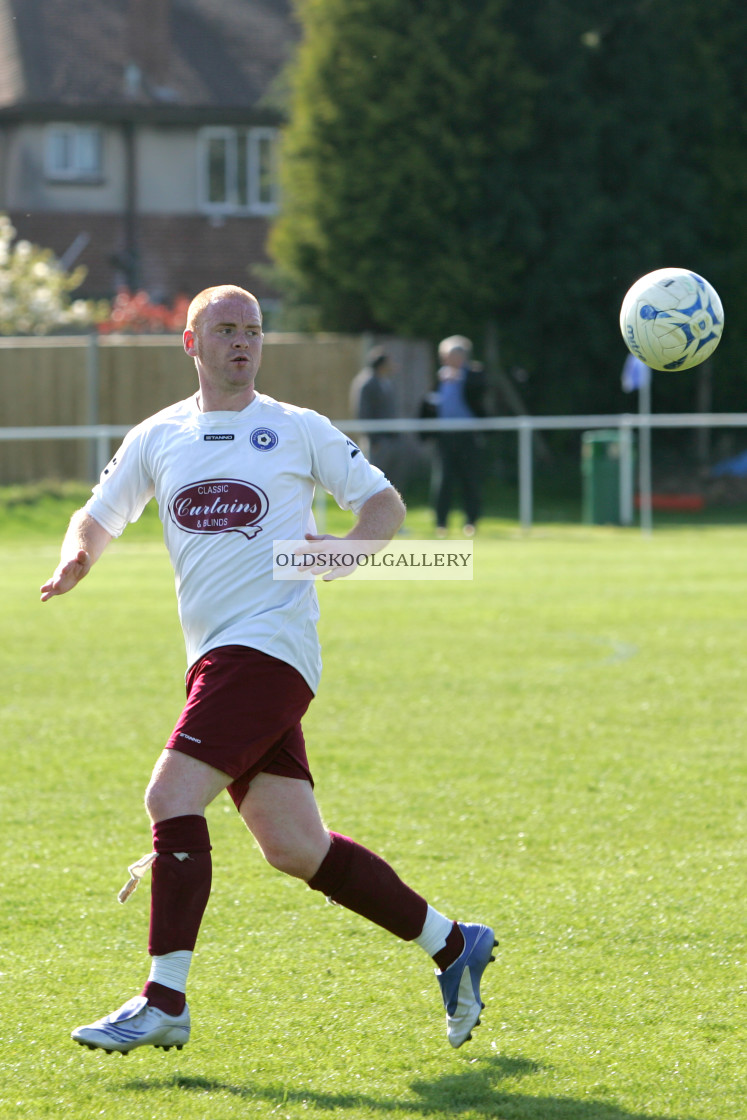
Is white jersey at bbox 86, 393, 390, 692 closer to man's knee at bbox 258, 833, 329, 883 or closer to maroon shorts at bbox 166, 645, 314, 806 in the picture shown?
maroon shorts at bbox 166, 645, 314, 806

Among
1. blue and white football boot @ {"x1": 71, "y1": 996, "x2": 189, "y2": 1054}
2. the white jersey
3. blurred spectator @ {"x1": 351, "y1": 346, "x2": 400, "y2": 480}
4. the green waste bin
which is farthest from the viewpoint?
the green waste bin

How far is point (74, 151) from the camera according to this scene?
114 feet

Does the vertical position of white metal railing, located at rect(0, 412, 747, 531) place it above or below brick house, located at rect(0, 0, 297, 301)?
below

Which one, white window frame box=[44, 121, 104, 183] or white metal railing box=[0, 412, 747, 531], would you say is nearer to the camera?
white metal railing box=[0, 412, 747, 531]

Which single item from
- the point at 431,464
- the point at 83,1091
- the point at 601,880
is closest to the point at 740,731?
the point at 601,880

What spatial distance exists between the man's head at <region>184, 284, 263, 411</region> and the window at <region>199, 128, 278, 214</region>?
3197 centimetres

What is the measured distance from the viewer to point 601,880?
18.0ft

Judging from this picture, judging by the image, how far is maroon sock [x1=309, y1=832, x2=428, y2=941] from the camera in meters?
4.13

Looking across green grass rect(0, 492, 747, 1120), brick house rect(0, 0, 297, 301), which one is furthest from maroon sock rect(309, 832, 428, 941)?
brick house rect(0, 0, 297, 301)

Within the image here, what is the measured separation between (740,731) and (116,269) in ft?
95.3

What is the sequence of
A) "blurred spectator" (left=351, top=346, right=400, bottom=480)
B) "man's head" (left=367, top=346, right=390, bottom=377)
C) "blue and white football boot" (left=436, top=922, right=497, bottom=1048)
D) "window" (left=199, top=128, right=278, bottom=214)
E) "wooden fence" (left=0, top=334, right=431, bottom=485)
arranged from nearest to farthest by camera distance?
"blue and white football boot" (left=436, top=922, right=497, bottom=1048), "man's head" (left=367, top=346, right=390, bottom=377), "blurred spectator" (left=351, top=346, right=400, bottom=480), "wooden fence" (left=0, top=334, right=431, bottom=485), "window" (left=199, top=128, right=278, bottom=214)

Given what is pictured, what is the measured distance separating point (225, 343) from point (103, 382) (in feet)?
65.0

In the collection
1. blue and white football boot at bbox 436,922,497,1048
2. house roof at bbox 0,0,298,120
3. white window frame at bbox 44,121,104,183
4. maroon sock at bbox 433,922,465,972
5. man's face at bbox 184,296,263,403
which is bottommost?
blue and white football boot at bbox 436,922,497,1048

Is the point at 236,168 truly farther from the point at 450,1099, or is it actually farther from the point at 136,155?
the point at 450,1099
